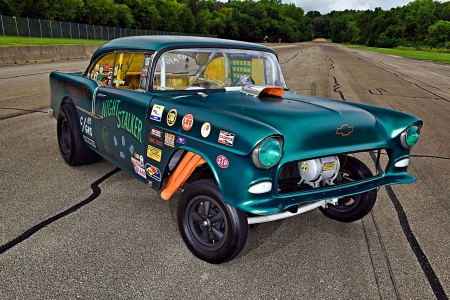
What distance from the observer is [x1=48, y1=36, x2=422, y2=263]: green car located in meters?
2.67

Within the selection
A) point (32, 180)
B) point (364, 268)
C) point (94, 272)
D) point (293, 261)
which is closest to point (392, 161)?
point (364, 268)

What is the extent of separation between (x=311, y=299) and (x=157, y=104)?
1977mm

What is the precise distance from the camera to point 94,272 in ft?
9.09

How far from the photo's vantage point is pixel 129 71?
4.12 meters

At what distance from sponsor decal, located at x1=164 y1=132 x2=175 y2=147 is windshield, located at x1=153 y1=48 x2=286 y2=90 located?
66 cm

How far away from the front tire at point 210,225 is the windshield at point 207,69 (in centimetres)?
123

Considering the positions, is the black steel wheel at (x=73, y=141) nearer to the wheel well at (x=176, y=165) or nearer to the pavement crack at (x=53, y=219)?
the pavement crack at (x=53, y=219)

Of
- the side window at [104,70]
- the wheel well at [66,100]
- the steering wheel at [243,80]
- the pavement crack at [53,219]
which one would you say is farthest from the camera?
the wheel well at [66,100]

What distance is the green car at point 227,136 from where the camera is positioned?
267 cm

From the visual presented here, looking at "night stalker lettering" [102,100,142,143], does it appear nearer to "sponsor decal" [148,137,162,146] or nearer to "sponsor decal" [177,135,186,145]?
"sponsor decal" [148,137,162,146]

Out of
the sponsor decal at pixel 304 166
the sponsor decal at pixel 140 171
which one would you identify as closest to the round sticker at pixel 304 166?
the sponsor decal at pixel 304 166

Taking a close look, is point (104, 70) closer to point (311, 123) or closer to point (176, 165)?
point (176, 165)

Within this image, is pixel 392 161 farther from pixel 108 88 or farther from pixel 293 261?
pixel 108 88

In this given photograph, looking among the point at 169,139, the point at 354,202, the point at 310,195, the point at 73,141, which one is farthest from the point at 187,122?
the point at 73,141
